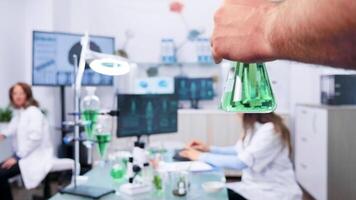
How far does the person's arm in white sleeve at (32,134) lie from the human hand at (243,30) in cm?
293

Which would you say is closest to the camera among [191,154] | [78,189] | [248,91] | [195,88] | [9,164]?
[248,91]

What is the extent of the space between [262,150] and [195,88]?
2.82 meters

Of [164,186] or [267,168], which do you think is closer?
[164,186]

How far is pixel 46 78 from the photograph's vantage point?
423 centimetres

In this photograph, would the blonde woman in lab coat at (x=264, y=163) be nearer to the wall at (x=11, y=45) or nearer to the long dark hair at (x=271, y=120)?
the long dark hair at (x=271, y=120)

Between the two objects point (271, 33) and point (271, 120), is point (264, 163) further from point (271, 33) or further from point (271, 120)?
point (271, 33)

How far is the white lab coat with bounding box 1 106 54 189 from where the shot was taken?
311 centimetres

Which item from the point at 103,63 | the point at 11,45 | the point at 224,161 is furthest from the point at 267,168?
the point at 11,45

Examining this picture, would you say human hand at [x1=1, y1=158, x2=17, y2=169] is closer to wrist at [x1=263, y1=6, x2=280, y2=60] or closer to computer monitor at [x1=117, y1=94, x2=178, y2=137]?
computer monitor at [x1=117, y1=94, x2=178, y2=137]

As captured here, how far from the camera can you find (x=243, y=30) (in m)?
0.52

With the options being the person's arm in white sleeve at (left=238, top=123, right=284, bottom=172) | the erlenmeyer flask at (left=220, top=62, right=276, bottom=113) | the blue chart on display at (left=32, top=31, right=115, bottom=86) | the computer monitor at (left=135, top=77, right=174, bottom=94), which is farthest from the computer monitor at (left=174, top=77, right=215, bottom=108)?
the erlenmeyer flask at (left=220, top=62, right=276, bottom=113)

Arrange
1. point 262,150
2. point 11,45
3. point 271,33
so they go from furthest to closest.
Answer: point 11,45 < point 262,150 < point 271,33

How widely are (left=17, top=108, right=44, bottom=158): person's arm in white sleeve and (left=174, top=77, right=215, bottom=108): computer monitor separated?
219 cm

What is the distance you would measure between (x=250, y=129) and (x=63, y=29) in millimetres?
3485
